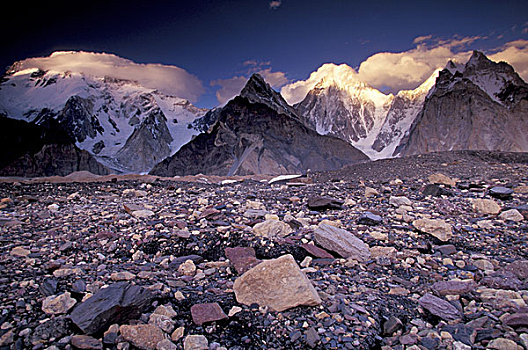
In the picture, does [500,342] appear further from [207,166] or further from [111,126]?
[111,126]

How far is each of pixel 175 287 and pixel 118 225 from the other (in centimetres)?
225

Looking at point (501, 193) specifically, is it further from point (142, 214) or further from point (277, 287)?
point (142, 214)

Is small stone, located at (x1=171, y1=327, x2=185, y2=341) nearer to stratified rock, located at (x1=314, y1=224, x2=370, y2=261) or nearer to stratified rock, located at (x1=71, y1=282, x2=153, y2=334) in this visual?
stratified rock, located at (x1=71, y1=282, x2=153, y2=334)

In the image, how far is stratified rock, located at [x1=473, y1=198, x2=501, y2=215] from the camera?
4.88 metres

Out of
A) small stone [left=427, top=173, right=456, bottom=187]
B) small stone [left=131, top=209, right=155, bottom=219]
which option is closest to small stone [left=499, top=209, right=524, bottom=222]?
small stone [left=427, top=173, right=456, bottom=187]

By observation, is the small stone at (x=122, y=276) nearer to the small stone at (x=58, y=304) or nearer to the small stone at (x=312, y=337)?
the small stone at (x=58, y=304)

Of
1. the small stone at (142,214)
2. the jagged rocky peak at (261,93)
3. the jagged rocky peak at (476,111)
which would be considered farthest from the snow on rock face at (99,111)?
the small stone at (142,214)

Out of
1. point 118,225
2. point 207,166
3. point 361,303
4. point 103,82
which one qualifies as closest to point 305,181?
point 118,225

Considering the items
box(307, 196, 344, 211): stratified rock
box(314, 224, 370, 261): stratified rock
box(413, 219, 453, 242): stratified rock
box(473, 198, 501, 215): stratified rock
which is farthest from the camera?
box(307, 196, 344, 211): stratified rock

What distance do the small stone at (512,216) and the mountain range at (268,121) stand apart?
51197mm

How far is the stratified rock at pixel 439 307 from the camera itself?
85.6 inches

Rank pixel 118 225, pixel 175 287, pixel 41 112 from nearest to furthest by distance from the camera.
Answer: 1. pixel 175 287
2. pixel 118 225
3. pixel 41 112

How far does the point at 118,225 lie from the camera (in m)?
4.21

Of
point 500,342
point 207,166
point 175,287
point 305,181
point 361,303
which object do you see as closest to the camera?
point 500,342
